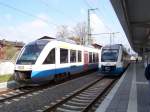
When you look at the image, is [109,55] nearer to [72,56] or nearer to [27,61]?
[72,56]

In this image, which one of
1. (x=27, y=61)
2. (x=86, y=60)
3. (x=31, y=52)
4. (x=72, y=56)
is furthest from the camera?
(x=86, y=60)

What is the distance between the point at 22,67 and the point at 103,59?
10.7 metres

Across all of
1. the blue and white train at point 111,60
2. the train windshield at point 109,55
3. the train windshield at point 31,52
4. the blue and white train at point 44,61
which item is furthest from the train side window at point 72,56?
the train windshield at point 31,52

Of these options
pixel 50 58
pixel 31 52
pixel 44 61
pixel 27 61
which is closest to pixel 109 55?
pixel 50 58

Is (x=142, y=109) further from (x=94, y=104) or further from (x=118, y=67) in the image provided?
(x=118, y=67)

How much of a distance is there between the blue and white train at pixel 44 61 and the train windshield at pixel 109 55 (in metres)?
4.93

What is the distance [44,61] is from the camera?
53.8ft

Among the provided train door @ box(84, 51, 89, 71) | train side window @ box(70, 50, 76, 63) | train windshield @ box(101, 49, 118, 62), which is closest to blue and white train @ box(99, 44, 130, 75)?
train windshield @ box(101, 49, 118, 62)

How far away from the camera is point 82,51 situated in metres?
25.1

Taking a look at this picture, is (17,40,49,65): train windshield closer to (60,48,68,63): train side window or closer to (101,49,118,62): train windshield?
(60,48,68,63): train side window

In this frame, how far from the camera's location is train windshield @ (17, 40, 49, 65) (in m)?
16.1

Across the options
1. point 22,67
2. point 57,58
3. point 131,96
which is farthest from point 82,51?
point 131,96

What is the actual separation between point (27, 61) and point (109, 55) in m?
10.6

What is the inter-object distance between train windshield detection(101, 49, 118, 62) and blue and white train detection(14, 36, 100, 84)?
16.2 feet
